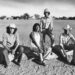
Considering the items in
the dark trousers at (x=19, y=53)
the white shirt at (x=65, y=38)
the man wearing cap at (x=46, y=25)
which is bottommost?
the dark trousers at (x=19, y=53)

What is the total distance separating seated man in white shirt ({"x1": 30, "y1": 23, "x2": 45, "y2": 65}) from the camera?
21.8 ft

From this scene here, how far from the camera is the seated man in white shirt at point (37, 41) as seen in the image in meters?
6.64

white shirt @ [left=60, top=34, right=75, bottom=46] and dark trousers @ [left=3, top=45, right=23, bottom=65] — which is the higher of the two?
white shirt @ [left=60, top=34, right=75, bottom=46]

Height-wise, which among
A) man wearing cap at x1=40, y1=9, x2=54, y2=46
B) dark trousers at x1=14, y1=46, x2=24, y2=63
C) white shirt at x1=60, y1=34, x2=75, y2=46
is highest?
man wearing cap at x1=40, y1=9, x2=54, y2=46

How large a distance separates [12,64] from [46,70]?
1222 millimetres

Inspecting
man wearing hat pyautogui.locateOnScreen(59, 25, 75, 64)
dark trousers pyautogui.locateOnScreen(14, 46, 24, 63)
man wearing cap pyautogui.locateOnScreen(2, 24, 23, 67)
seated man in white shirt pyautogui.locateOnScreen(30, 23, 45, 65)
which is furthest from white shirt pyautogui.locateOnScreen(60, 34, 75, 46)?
man wearing cap pyautogui.locateOnScreen(2, 24, 23, 67)

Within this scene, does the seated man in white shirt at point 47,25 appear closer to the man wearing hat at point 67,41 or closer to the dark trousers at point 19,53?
the man wearing hat at point 67,41

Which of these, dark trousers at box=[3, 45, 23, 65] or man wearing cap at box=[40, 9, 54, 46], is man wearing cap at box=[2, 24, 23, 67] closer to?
dark trousers at box=[3, 45, 23, 65]

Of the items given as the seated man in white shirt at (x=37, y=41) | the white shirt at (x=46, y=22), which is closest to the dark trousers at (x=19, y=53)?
the seated man in white shirt at (x=37, y=41)

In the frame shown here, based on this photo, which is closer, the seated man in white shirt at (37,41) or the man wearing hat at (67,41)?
the seated man in white shirt at (37,41)

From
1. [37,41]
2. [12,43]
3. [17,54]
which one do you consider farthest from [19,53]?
[37,41]

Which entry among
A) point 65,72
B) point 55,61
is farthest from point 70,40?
point 65,72

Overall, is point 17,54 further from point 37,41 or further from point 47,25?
point 47,25

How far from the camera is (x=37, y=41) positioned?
22.8ft
